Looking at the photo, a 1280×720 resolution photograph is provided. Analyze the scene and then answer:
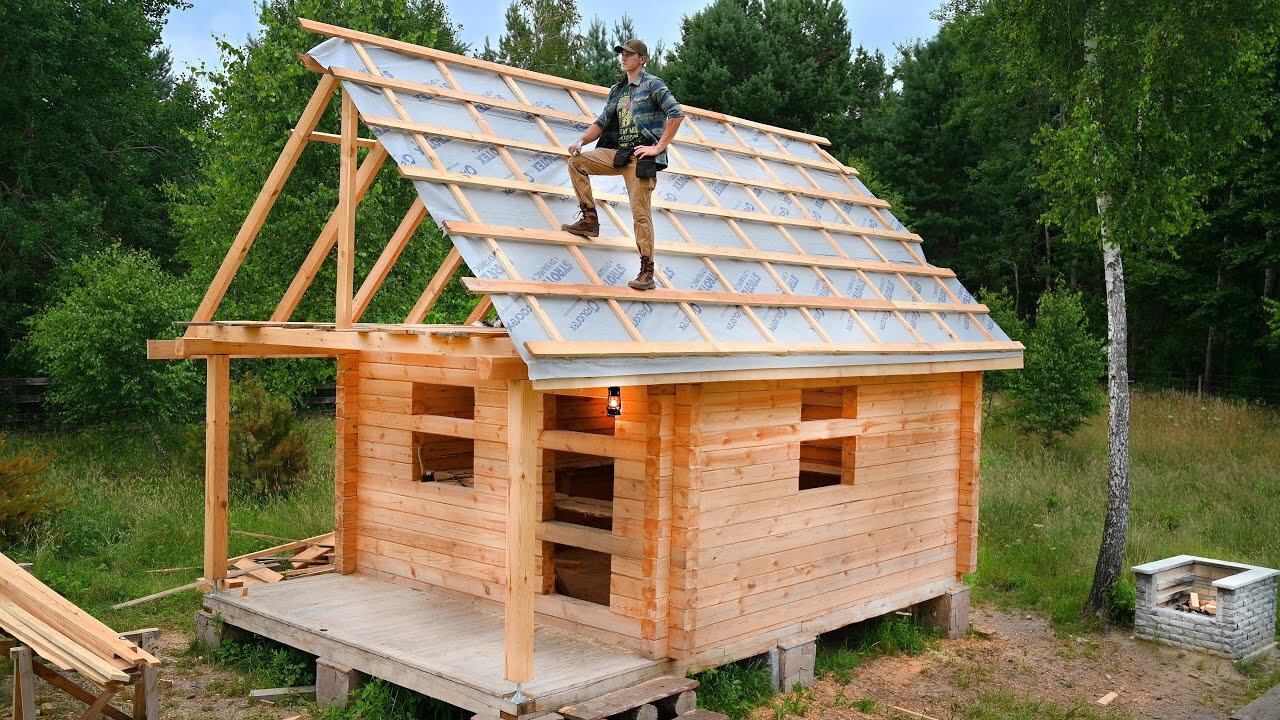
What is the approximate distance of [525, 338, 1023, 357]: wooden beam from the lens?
6.35 meters

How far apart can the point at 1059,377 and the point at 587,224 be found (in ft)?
41.7

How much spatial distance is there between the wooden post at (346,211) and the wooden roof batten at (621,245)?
2cm

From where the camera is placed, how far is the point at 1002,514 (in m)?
14.2

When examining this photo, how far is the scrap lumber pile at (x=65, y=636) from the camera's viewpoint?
647 cm

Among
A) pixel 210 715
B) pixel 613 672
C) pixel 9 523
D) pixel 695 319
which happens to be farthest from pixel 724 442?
pixel 9 523

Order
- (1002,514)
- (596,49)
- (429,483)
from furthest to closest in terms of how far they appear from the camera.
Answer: (596,49)
(1002,514)
(429,483)

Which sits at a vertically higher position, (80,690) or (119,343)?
(119,343)

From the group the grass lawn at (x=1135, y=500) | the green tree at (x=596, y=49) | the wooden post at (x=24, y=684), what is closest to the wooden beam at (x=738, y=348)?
the grass lawn at (x=1135, y=500)

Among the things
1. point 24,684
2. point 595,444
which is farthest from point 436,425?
point 24,684

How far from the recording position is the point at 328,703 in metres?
7.84

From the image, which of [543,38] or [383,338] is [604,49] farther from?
[383,338]

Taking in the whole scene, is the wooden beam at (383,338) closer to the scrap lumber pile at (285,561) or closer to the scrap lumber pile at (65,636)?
the scrap lumber pile at (285,561)

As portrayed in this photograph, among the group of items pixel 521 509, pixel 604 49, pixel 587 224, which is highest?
pixel 604 49

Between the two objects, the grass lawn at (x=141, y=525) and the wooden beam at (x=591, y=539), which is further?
the grass lawn at (x=141, y=525)
